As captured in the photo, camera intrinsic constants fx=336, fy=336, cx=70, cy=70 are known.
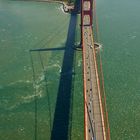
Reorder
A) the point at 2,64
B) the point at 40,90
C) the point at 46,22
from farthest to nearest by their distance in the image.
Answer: the point at 46,22, the point at 2,64, the point at 40,90

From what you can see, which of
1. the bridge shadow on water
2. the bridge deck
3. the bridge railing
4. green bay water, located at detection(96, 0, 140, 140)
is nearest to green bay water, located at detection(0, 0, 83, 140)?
the bridge shadow on water

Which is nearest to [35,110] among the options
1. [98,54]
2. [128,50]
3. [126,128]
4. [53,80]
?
[53,80]

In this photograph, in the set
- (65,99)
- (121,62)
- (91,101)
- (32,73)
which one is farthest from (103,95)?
(32,73)

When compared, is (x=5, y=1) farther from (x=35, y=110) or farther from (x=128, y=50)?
(x=35, y=110)

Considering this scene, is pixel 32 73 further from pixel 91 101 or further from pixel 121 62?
pixel 91 101

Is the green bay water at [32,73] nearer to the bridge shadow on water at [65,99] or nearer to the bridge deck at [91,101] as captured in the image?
the bridge shadow on water at [65,99]

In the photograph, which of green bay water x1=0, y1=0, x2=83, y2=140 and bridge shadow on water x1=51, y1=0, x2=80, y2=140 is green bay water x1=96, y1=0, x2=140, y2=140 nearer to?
green bay water x1=0, y1=0, x2=83, y2=140

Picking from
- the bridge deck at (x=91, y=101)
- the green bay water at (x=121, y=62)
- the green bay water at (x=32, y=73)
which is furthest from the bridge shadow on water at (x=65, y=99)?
the green bay water at (x=121, y=62)
